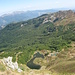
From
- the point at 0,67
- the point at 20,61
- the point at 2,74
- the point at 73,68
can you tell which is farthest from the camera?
the point at 20,61

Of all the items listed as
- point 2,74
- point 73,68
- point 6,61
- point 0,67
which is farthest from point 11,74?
point 73,68

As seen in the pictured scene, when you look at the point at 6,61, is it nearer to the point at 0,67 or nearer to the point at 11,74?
the point at 0,67

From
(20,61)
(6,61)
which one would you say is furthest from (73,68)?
(20,61)

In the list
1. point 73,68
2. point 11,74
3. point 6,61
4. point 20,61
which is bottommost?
point 20,61

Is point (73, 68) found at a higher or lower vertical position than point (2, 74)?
lower

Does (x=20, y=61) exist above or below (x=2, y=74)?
below

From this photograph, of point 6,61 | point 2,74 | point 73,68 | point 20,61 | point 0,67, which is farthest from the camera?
point 20,61

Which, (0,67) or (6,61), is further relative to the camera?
(6,61)

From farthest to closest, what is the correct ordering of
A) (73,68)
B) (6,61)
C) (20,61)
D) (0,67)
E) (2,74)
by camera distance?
(20,61), (73,68), (6,61), (0,67), (2,74)

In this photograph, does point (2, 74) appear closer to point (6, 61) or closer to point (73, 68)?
point (6, 61)

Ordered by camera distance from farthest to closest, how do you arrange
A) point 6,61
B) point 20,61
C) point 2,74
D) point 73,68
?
1. point 20,61
2. point 73,68
3. point 6,61
4. point 2,74
